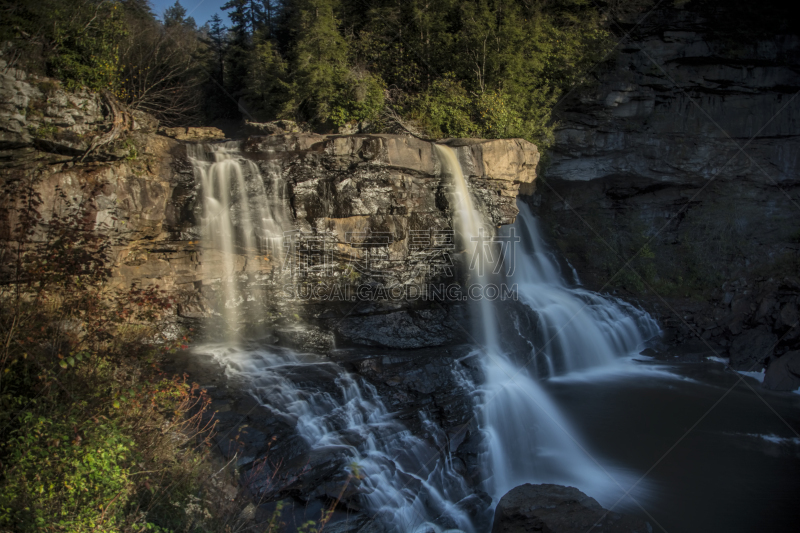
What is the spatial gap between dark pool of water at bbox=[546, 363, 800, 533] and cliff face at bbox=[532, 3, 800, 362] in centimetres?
444

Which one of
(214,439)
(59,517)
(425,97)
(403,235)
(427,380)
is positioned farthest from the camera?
(425,97)

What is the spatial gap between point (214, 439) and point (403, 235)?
6.65m

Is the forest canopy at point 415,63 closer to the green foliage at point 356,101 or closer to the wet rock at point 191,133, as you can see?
the green foliage at point 356,101

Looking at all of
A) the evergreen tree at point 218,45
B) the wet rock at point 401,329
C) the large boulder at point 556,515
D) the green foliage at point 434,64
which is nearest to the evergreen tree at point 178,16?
the evergreen tree at point 218,45

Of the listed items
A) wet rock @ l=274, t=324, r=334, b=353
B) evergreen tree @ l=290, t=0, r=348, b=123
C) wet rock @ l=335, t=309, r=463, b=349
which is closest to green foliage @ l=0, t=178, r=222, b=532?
wet rock @ l=274, t=324, r=334, b=353

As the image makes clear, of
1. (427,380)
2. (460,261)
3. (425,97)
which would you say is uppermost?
(425,97)

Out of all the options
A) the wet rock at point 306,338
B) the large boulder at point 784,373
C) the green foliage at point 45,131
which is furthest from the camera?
the large boulder at point 784,373

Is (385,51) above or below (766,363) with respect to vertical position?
above

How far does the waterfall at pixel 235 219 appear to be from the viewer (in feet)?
35.6

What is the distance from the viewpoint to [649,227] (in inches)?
715

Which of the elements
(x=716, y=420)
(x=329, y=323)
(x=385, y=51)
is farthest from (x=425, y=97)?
(x=716, y=420)

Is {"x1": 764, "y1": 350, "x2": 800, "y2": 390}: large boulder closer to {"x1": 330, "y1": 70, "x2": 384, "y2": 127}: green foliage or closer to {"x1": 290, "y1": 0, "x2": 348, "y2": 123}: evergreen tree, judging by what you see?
{"x1": 330, "y1": 70, "x2": 384, "y2": 127}: green foliage

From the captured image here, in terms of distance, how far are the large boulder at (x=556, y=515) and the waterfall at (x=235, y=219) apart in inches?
294

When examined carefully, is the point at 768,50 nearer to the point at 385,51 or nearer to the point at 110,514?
the point at 385,51
